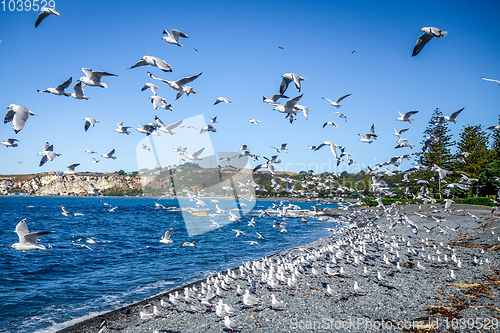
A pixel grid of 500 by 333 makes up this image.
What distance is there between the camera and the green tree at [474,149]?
53469 millimetres

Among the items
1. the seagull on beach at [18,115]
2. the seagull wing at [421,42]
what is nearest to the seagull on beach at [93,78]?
the seagull on beach at [18,115]

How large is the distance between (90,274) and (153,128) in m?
11.3

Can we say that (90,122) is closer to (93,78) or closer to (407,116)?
(93,78)

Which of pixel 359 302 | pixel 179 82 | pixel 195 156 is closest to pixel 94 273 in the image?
pixel 195 156

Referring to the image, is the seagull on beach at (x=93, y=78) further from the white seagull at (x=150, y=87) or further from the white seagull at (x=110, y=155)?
the white seagull at (x=110, y=155)

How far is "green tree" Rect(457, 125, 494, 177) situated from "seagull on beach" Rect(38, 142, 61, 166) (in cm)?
6557

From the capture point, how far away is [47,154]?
9.27 m

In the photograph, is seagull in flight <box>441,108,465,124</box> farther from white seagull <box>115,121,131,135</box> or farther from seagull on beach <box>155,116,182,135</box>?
white seagull <box>115,121,131,135</box>

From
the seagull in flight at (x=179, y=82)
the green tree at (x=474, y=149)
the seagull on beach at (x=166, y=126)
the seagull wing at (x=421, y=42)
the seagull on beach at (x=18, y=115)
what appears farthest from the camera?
the green tree at (x=474, y=149)

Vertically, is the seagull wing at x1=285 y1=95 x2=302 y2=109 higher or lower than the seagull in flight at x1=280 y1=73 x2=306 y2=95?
lower

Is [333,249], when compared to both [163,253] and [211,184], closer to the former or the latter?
[163,253]

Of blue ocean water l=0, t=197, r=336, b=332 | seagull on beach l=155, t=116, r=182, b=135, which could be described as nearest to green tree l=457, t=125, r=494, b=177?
blue ocean water l=0, t=197, r=336, b=332

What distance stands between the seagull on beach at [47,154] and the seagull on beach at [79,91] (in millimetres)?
2433

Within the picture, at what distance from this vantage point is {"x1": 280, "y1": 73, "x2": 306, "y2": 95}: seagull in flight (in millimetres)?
8066
